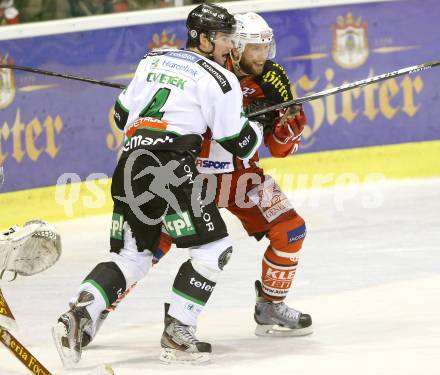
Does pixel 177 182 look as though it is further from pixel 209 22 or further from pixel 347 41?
pixel 347 41

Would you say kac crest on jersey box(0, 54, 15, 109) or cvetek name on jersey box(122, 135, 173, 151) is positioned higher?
cvetek name on jersey box(122, 135, 173, 151)

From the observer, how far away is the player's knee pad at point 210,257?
189 inches

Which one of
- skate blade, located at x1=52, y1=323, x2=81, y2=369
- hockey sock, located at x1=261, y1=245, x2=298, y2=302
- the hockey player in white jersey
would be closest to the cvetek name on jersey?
the hockey player in white jersey

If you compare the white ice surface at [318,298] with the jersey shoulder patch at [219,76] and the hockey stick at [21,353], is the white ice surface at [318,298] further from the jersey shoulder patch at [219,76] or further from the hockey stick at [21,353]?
the jersey shoulder patch at [219,76]

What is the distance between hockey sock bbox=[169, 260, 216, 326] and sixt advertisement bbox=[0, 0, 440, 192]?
123 inches

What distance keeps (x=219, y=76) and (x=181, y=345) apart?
1.03 meters

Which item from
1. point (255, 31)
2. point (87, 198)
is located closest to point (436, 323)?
point (255, 31)

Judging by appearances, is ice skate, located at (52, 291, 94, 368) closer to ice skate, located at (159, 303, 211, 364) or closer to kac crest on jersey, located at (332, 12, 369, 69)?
ice skate, located at (159, 303, 211, 364)

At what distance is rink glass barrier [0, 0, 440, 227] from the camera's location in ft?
25.5

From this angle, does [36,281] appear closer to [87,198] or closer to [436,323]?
[87,198]

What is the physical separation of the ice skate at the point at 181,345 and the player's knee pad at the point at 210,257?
22 cm

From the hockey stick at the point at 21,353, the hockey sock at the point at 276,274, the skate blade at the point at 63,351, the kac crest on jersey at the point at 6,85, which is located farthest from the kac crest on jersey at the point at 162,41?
the hockey stick at the point at 21,353

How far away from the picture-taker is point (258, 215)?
532 cm

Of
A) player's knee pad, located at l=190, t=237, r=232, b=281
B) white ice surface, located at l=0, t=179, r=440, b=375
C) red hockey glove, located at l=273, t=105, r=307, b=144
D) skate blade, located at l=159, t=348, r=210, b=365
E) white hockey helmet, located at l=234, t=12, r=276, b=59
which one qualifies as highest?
white hockey helmet, located at l=234, t=12, r=276, b=59
